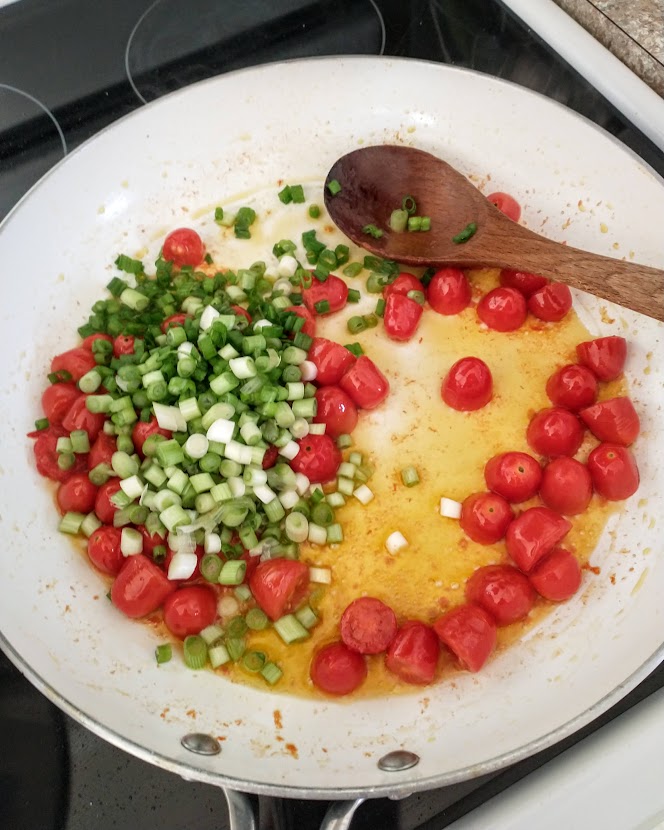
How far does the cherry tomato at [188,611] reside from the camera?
1.35 metres

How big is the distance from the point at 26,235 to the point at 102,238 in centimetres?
18

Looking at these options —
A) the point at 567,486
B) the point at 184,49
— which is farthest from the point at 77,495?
the point at 184,49

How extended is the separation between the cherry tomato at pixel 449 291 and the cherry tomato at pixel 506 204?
0.63 ft

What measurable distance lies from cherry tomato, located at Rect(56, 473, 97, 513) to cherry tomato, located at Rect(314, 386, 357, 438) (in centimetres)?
50

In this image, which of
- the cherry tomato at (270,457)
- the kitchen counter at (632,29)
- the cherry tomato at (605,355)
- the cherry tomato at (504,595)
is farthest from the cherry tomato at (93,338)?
the kitchen counter at (632,29)

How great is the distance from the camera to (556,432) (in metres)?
1.46

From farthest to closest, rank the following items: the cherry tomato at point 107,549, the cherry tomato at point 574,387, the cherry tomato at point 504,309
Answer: the cherry tomato at point 504,309 → the cherry tomato at point 574,387 → the cherry tomato at point 107,549

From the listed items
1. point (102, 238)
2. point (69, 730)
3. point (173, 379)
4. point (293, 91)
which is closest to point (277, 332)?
point (173, 379)

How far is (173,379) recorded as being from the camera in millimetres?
1462

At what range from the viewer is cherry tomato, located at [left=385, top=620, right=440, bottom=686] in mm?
1277

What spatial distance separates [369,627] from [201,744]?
0.36m

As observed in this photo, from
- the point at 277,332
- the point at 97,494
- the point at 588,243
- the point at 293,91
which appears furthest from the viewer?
the point at 293,91

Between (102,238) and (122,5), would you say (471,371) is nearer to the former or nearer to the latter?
(102,238)

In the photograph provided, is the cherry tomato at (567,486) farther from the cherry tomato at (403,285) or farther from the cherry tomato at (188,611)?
the cherry tomato at (188,611)
